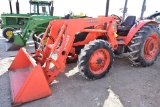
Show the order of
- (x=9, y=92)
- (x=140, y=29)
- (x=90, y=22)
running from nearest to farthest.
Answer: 1. (x=9, y=92)
2. (x=90, y=22)
3. (x=140, y=29)

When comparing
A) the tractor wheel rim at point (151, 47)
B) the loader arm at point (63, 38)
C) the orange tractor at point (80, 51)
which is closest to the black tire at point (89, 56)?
the orange tractor at point (80, 51)

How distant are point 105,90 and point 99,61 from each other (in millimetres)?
605

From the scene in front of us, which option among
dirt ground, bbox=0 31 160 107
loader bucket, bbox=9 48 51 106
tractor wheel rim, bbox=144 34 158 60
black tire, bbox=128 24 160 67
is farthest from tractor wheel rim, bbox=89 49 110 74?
tractor wheel rim, bbox=144 34 158 60

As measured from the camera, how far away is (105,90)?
3062 millimetres

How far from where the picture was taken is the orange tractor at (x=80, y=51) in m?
2.70

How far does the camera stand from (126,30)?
439cm

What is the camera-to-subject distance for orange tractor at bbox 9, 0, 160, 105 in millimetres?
2699

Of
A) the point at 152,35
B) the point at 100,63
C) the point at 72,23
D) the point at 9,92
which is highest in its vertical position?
the point at 72,23

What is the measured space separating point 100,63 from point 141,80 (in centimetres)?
93

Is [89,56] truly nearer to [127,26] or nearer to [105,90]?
[105,90]

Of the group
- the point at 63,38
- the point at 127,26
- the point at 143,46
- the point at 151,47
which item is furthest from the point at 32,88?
the point at 151,47

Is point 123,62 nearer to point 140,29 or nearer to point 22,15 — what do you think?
point 140,29

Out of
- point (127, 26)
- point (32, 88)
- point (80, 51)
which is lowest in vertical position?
point (32, 88)

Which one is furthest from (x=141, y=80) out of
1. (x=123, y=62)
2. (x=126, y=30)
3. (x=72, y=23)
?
(x=72, y=23)
